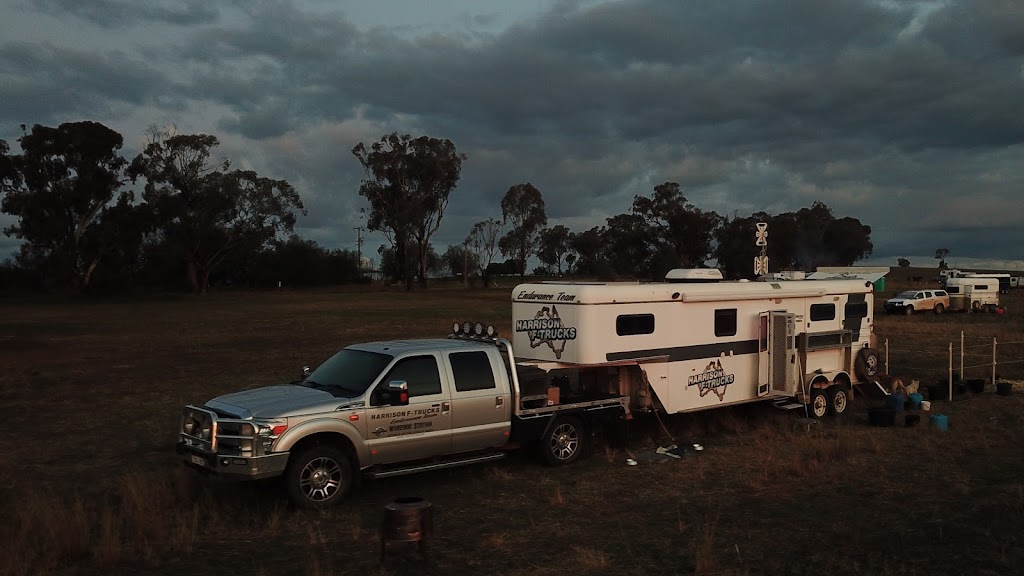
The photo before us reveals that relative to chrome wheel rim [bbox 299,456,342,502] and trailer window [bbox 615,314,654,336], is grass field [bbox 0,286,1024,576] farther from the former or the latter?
trailer window [bbox 615,314,654,336]

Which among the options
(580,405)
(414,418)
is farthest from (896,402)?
(414,418)

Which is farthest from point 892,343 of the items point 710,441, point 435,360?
point 435,360

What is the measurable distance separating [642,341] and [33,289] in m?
81.2

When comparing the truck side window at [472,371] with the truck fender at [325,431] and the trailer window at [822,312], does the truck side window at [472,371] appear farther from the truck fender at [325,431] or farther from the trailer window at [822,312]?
the trailer window at [822,312]

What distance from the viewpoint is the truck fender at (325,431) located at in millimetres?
8570

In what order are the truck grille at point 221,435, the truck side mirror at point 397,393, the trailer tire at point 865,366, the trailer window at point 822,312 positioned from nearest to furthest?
Result: the truck grille at point 221,435
the truck side mirror at point 397,393
the trailer window at point 822,312
the trailer tire at point 865,366

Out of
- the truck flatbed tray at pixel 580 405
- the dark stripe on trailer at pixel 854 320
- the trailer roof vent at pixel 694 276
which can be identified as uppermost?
the trailer roof vent at pixel 694 276

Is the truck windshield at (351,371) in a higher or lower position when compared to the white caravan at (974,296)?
lower

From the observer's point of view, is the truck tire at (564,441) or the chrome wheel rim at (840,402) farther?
the chrome wheel rim at (840,402)

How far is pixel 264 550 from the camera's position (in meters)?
7.63

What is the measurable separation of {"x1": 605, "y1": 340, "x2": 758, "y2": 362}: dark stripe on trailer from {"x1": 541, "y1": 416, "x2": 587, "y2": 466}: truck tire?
1.25m

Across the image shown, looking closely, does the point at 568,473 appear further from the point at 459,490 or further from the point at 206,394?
the point at 206,394

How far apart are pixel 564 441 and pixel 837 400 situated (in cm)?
655

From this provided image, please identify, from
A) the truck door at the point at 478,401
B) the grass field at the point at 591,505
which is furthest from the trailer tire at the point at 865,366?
the truck door at the point at 478,401
